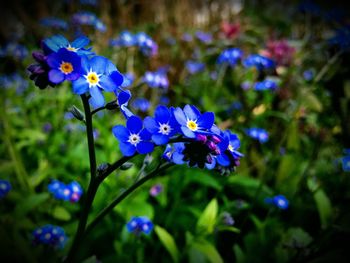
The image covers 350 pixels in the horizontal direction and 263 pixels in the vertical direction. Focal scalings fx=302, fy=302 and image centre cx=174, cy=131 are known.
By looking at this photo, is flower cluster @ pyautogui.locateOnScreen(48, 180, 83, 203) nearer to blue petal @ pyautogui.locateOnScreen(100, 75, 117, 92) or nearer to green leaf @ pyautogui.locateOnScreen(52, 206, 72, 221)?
green leaf @ pyautogui.locateOnScreen(52, 206, 72, 221)

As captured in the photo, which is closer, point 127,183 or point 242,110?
point 127,183

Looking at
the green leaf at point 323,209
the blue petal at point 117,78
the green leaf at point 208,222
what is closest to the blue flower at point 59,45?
the blue petal at point 117,78

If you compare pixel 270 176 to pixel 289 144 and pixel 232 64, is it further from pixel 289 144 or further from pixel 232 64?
pixel 232 64

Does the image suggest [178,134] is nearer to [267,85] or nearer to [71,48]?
[71,48]

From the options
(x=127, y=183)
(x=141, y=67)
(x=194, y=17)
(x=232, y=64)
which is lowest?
(x=127, y=183)

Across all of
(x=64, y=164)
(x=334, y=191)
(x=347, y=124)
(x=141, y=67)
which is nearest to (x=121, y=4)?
(x=141, y=67)

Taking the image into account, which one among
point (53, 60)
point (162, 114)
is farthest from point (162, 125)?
point (53, 60)

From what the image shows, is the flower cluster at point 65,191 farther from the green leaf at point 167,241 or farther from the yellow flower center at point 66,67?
the yellow flower center at point 66,67
